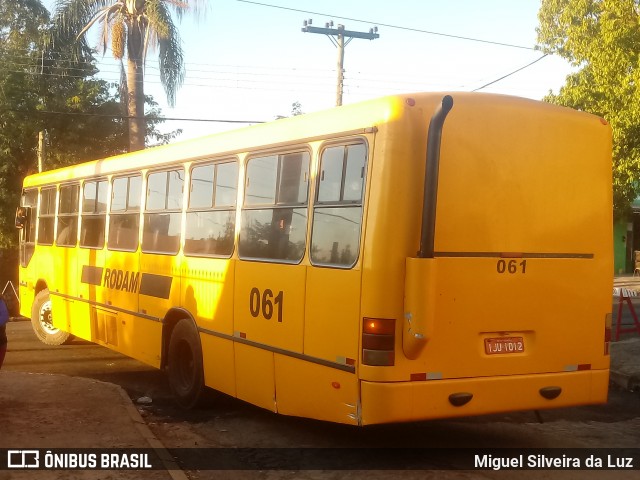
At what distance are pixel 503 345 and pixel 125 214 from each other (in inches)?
245

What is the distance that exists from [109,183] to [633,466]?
7994 millimetres

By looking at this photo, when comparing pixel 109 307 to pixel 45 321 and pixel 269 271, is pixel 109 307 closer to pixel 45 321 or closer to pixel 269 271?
pixel 45 321

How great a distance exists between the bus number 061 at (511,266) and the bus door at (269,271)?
66.0 inches

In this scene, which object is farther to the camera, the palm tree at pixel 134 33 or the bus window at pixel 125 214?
the palm tree at pixel 134 33

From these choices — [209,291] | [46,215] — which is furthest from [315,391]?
[46,215]

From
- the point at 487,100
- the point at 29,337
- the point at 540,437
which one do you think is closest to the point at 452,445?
the point at 540,437

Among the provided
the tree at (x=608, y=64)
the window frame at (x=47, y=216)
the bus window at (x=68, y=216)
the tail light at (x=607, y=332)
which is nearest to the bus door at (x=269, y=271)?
the tail light at (x=607, y=332)

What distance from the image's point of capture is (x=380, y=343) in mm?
6035

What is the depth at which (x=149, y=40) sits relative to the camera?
23656 mm

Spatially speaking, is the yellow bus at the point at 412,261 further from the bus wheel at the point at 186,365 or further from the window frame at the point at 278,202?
the bus wheel at the point at 186,365

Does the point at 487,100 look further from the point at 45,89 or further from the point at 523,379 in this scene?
the point at 45,89

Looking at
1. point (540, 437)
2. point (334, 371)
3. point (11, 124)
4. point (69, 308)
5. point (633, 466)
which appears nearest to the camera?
point (334, 371)

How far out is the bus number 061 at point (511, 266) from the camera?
258 inches

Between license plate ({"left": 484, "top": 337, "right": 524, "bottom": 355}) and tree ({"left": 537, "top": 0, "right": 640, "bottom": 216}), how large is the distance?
43.8ft
